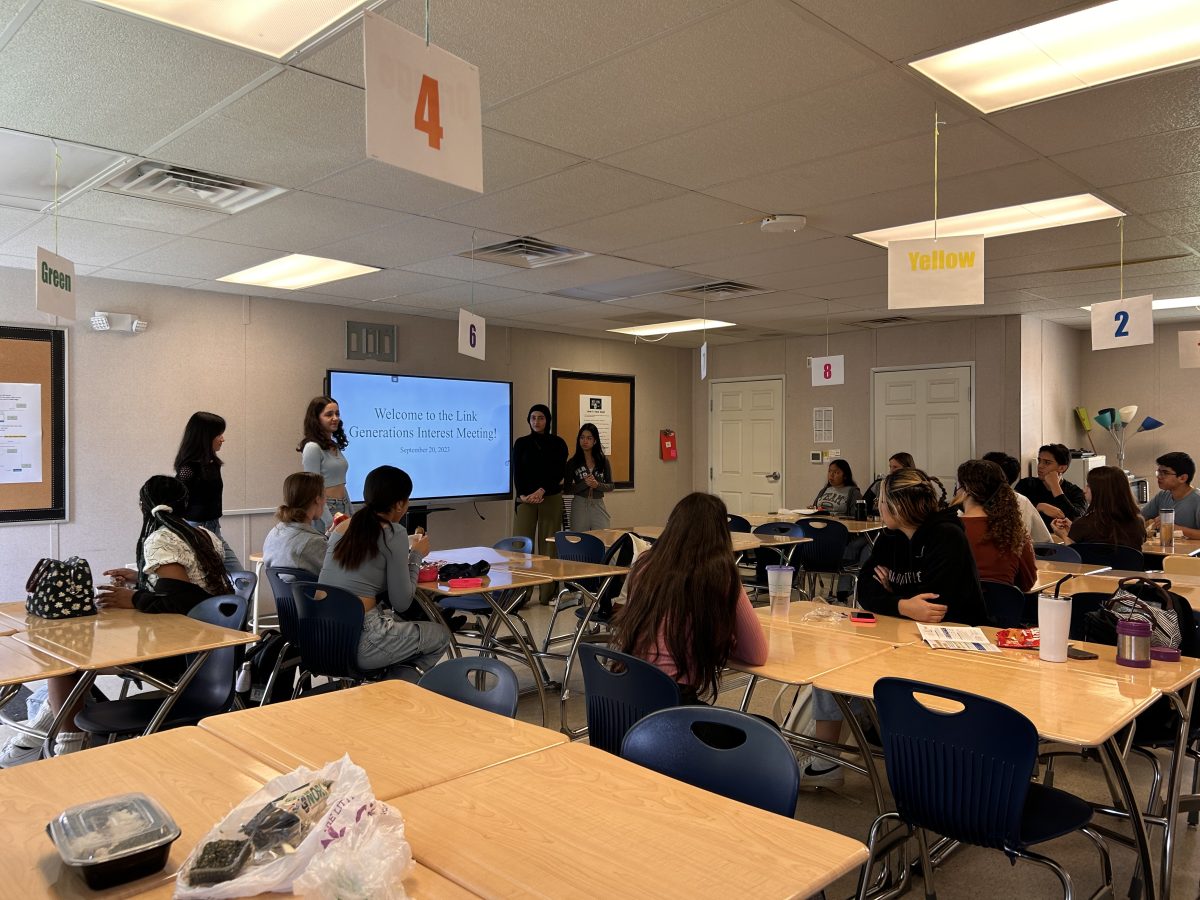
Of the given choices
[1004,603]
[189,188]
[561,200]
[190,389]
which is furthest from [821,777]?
[190,389]

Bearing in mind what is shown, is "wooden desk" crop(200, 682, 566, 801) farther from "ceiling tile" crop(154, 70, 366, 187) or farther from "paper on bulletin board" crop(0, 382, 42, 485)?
"paper on bulletin board" crop(0, 382, 42, 485)

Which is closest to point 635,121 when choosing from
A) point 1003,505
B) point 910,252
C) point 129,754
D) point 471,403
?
point 910,252

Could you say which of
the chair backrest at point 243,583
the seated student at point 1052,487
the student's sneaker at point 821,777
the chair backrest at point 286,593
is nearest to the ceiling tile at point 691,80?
the chair backrest at point 286,593

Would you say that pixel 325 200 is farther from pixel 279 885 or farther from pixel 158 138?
pixel 279 885

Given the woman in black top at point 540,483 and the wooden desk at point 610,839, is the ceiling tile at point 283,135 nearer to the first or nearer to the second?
the wooden desk at point 610,839

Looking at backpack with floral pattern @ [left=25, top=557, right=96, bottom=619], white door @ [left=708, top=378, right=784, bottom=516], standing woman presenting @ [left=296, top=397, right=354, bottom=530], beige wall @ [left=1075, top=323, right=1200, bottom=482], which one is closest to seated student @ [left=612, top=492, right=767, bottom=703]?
backpack with floral pattern @ [left=25, top=557, right=96, bottom=619]

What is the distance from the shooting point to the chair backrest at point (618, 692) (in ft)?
7.67

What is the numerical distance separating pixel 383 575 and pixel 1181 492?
5.43 metres

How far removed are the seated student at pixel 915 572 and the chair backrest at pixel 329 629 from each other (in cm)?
187

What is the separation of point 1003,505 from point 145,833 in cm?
353

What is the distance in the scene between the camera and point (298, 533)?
164 inches

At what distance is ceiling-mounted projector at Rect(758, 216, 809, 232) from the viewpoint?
182 inches

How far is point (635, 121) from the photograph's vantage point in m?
3.21

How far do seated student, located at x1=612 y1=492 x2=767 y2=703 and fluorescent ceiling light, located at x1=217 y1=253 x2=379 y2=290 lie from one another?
383 centimetres
